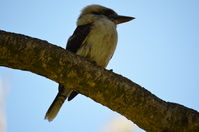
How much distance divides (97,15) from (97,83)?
3041 millimetres

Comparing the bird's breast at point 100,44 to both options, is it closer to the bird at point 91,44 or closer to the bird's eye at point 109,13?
the bird at point 91,44

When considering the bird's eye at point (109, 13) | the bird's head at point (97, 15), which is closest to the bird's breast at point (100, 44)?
the bird's head at point (97, 15)

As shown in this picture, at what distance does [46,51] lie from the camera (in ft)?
9.61

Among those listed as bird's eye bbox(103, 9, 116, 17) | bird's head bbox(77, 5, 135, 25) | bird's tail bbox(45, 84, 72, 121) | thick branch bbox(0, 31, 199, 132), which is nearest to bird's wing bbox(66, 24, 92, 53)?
bird's head bbox(77, 5, 135, 25)

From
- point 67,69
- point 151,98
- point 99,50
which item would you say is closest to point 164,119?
point 151,98

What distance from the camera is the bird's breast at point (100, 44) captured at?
5.12 meters

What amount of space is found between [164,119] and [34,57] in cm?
107

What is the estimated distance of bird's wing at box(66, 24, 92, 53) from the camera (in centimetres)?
522

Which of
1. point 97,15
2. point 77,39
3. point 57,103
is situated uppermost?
point 97,15

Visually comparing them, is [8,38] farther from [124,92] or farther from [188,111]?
[188,111]

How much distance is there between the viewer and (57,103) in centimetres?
511

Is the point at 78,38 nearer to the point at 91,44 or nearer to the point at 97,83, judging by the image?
the point at 91,44

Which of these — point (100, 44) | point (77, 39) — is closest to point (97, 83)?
point (100, 44)

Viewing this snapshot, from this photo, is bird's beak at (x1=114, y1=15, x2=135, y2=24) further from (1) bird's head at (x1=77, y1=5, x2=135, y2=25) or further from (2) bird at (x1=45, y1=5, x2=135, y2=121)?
(2) bird at (x1=45, y1=5, x2=135, y2=121)
